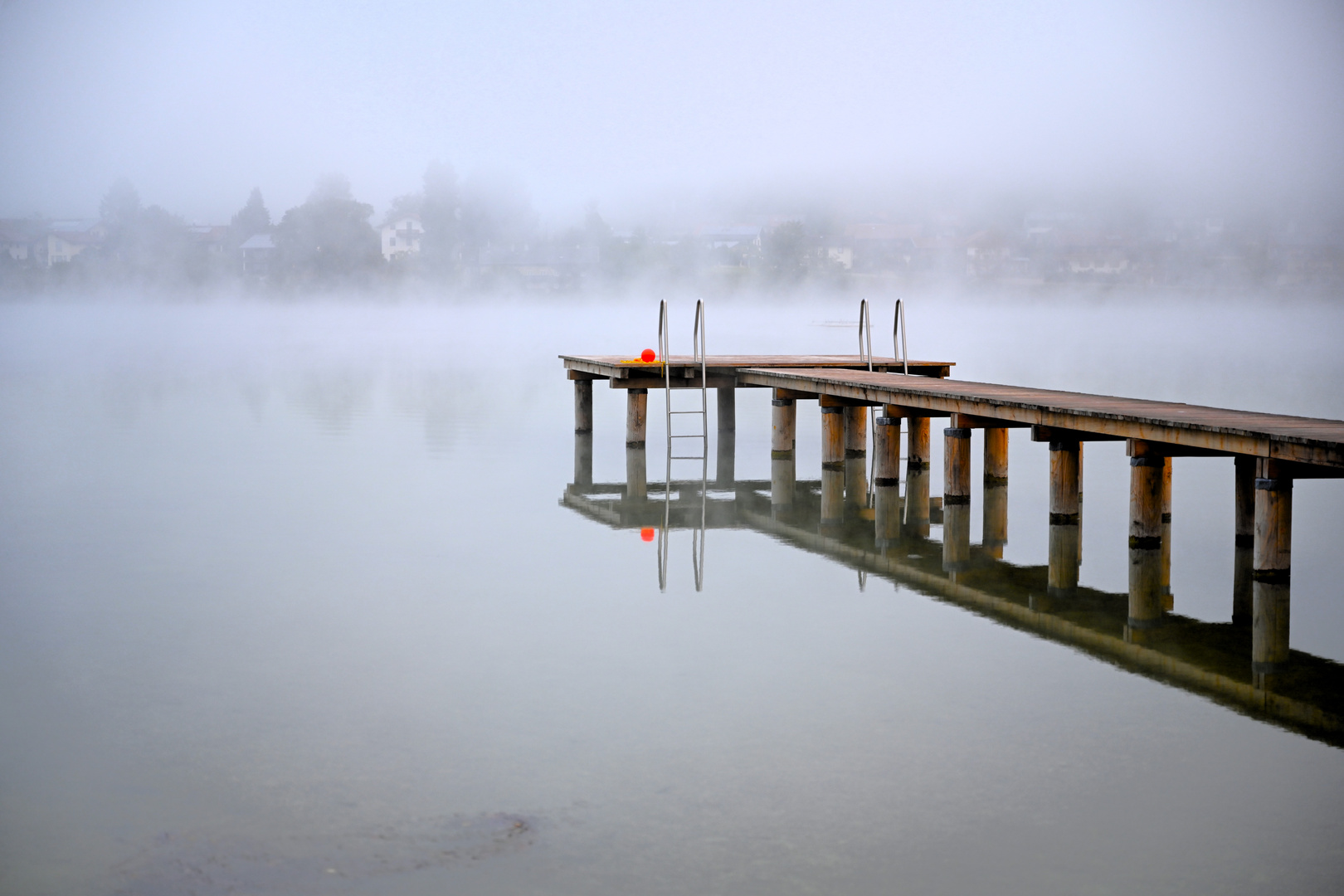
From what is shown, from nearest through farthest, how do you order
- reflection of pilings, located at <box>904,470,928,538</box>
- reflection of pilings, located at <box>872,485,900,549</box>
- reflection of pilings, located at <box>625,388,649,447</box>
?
reflection of pilings, located at <box>872,485,900,549</box>, reflection of pilings, located at <box>904,470,928,538</box>, reflection of pilings, located at <box>625,388,649,447</box>

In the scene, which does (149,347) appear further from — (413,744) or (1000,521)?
(413,744)

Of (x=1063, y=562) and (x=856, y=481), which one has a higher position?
(x=856, y=481)

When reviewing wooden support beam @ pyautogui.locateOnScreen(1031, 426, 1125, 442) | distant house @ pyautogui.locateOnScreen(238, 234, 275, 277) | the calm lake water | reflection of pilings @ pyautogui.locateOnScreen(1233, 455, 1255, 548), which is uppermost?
distant house @ pyautogui.locateOnScreen(238, 234, 275, 277)

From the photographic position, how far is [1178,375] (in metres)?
30.6

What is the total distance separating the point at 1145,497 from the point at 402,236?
105 m

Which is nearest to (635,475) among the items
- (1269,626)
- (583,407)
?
(583,407)

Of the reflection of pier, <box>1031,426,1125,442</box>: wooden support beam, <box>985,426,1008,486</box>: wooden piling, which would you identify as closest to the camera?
the reflection of pier

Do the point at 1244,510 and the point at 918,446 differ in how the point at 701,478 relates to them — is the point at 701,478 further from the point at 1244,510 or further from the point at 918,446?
the point at 1244,510

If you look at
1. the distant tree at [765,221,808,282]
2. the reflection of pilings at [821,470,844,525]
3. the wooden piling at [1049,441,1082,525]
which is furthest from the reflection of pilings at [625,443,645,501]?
the distant tree at [765,221,808,282]

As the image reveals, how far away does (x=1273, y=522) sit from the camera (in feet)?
27.8

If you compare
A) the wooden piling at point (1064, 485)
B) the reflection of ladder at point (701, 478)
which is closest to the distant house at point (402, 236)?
the reflection of ladder at point (701, 478)

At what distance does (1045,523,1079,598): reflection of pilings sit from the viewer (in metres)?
9.29

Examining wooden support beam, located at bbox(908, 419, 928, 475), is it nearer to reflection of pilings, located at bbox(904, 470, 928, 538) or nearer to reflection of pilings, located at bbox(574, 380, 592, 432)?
reflection of pilings, located at bbox(904, 470, 928, 538)

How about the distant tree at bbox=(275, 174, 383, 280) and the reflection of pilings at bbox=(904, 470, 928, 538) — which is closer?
the reflection of pilings at bbox=(904, 470, 928, 538)
